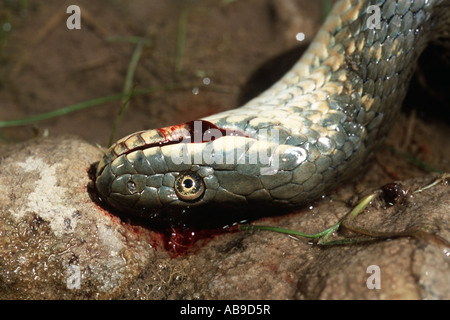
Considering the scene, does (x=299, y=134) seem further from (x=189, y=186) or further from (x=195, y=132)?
(x=189, y=186)

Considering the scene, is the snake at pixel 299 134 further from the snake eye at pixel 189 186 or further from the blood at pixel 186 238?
the blood at pixel 186 238

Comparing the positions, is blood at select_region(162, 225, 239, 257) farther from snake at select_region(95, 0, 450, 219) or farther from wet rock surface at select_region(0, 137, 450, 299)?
snake at select_region(95, 0, 450, 219)

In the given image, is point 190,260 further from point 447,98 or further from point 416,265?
point 447,98

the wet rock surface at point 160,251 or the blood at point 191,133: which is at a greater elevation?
the blood at point 191,133

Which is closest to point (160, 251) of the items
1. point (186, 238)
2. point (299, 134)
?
point (186, 238)

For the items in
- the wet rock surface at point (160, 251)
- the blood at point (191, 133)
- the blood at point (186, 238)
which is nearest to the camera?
the wet rock surface at point (160, 251)

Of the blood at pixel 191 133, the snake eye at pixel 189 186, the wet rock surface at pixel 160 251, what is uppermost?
the blood at pixel 191 133

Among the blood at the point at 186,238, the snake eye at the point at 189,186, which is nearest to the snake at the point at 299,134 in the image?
the snake eye at the point at 189,186
